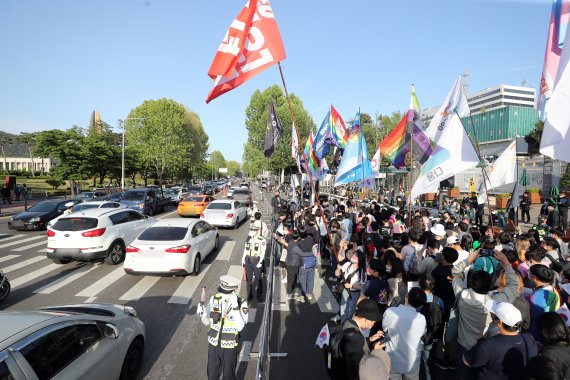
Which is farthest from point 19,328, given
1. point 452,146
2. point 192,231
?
point 452,146

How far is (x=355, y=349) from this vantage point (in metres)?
2.92

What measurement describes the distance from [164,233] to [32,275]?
12.2ft

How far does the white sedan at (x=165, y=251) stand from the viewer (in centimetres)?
839

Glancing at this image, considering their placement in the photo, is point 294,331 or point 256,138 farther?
point 256,138

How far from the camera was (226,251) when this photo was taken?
12281 millimetres

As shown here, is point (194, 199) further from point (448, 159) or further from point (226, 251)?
point (448, 159)

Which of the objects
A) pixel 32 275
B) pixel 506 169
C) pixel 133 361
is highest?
pixel 506 169

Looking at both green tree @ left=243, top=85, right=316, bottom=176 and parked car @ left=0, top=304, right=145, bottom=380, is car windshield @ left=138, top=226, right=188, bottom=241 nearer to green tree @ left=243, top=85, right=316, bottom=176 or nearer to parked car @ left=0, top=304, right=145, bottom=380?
parked car @ left=0, top=304, right=145, bottom=380

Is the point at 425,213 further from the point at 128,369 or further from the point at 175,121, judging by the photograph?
the point at 175,121

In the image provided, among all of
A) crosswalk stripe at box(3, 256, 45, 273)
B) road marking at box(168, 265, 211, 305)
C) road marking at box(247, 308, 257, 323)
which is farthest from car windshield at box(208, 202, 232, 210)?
road marking at box(247, 308, 257, 323)

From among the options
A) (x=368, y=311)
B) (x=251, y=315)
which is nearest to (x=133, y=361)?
(x=251, y=315)

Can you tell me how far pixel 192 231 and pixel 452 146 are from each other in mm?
7276

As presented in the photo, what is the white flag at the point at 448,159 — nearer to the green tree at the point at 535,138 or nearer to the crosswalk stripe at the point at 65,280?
the crosswalk stripe at the point at 65,280

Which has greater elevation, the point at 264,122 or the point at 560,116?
the point at 264,122
